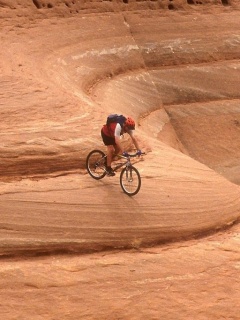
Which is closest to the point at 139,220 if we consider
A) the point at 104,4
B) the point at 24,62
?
the point at 24,62

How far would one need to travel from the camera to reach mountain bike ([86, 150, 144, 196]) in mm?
11758

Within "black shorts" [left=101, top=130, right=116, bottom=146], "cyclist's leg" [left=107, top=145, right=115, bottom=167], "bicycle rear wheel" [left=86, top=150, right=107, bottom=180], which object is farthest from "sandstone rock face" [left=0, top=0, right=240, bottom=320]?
"black shorts" [left=101, top=130, right=116, bottom=146]

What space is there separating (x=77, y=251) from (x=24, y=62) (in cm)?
895

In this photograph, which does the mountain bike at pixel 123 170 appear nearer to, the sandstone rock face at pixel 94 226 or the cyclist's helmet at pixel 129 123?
the sandstone rock face at pixel 94 226

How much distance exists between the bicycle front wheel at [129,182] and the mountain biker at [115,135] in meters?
0.23

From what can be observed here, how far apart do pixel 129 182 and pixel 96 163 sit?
0.76m

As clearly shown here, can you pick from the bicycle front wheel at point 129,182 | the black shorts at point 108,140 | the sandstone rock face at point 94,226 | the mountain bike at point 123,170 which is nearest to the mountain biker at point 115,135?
the black shorts at point 108,140

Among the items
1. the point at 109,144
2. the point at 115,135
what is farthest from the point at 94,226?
the point at 115,135

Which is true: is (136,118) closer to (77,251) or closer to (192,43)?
(192,43)

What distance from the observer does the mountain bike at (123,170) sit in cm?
1176

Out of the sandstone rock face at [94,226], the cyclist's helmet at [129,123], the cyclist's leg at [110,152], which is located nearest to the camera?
the sandstone rock face at [94,226]

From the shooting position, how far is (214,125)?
24.0m

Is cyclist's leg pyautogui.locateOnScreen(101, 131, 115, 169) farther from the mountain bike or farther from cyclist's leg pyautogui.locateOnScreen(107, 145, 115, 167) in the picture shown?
the mountain bike

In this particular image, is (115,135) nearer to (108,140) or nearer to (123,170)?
(108,140)
